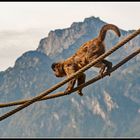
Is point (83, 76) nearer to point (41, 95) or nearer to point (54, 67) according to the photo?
point (54, 67)

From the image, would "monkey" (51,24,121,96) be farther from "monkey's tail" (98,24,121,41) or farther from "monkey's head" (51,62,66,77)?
"monkey's head" (51,62,66,77)

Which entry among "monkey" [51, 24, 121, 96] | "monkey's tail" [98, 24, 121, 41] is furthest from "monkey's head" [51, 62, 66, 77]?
"monkey's tail" [98, 24, 121, 41]

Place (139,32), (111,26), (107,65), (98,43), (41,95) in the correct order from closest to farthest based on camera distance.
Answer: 1. (139,32)
2. (41,95)
3. (111,26)
4. (107,65)
5. (98,43)

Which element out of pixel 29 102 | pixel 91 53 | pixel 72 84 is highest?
pixel 91 53

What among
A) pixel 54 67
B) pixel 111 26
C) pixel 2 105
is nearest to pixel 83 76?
pixel 54 67

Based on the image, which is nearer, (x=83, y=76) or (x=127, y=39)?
(x=127, y=39)

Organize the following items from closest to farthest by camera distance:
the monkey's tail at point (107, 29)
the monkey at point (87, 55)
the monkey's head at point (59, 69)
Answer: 1. the monkey's tail at point (107, 29)
2. the monkey at point (87, 55)
3. the monkey's head at point (59, 69)

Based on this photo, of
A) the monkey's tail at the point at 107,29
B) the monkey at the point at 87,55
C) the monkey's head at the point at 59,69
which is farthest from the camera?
the monkey's head at the point at 59,69

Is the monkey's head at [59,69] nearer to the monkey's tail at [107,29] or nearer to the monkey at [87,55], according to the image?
the monkey at [87,55]

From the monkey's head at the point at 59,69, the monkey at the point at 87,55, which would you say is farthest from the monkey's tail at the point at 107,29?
the monkey's head at the point at 59,69

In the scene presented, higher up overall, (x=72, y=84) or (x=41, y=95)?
(x=72, y=84)

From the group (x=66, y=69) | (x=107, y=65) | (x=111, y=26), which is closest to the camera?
(x=111, y=26)
